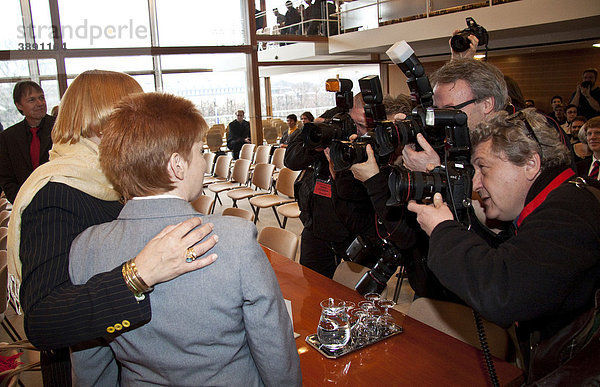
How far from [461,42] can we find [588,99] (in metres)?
5.70

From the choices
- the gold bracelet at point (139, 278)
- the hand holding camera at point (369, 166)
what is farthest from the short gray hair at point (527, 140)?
the gold bracelet at point (139, 278)

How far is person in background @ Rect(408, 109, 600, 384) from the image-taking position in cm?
108

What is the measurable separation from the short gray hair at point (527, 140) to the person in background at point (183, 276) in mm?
800

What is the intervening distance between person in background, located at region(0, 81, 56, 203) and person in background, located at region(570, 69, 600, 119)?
7.09 meters

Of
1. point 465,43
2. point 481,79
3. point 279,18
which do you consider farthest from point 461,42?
point 279,18

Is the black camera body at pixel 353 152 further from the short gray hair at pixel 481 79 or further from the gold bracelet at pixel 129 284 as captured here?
the gold bracelet at pixel 129 284

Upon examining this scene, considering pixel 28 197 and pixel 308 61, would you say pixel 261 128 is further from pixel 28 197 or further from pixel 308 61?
pixel 28 197

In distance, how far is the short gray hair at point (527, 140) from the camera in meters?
1.29

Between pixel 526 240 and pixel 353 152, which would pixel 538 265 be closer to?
pixel 526 240

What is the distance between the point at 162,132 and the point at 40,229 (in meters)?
0.44

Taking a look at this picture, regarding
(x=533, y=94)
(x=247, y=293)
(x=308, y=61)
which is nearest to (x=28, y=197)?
(x=247, y=293)

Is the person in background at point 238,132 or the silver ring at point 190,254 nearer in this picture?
the silver ring at point 190,254

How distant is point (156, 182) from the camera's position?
992mm

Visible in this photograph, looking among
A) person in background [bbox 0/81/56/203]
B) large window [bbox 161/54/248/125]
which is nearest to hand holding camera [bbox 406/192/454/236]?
person in background [bbox 0/81/56/203]
